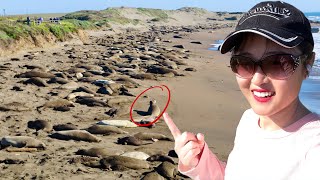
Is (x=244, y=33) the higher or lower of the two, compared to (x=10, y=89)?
higher

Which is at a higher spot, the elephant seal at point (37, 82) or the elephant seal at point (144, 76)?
the elephant seal at point (37, 82)

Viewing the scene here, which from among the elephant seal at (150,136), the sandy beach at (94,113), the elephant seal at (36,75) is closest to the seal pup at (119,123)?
the sandy beach at (94,113)

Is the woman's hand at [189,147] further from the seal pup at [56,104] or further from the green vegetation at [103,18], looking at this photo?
the green vegetation at [103,18]

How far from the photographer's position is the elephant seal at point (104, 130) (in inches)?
330

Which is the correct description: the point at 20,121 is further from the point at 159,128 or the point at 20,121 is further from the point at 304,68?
the point at 304,68

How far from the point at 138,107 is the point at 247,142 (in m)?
8.98

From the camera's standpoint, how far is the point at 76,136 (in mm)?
7871

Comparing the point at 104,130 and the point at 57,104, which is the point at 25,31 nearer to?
the point at 57,104

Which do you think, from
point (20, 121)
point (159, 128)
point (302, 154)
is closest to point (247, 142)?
point (302, 154)

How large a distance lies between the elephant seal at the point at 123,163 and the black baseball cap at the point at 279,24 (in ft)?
15.0

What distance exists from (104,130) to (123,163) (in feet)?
7.04

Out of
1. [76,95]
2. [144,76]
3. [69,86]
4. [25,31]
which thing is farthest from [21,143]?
[25,31]

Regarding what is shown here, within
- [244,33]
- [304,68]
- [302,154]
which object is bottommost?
[302,154]

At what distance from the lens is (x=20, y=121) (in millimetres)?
9125
